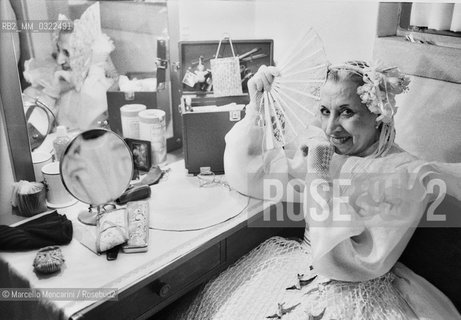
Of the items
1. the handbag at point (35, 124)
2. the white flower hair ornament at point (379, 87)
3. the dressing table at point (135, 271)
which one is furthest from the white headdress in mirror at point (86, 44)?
the white flower hair ornament at point (379, 87)

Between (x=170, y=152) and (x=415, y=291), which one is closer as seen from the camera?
(x=415, y=291)

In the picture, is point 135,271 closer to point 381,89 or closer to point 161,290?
point 161,290

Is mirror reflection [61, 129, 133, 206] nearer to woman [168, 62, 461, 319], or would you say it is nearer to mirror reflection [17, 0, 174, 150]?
mirror reflection [17, 0, 174, 150]

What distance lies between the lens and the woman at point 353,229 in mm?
1314

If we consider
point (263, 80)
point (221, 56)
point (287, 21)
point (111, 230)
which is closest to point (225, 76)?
point (221, 56)

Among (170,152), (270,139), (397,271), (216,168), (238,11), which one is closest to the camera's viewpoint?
(397,271)

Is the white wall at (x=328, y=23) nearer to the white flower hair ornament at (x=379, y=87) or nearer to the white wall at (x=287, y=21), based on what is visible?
the white wall at (x=287, y=21)

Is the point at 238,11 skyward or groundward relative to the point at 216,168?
skyward

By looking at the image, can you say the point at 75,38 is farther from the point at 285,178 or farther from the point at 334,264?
the point at 334,264

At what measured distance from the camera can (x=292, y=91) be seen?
1.75 metres

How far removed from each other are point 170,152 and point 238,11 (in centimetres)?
79

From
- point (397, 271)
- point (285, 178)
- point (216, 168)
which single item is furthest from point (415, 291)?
point (216, 168)

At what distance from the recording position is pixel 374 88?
132 cm

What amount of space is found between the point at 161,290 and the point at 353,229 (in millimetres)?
586
